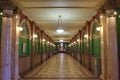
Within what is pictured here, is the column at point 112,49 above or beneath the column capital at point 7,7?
beneath

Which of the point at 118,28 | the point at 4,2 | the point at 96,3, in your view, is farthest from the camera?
the point at 96,3

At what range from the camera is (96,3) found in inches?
333

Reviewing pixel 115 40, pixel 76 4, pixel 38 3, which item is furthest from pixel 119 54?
pixel 38 3

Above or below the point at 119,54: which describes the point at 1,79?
below

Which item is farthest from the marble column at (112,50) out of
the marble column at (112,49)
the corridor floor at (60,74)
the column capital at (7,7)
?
the column capital at (7,7)

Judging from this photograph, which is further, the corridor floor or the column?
the corridor floor

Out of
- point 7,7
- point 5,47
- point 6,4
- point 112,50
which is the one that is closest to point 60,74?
point 112,50

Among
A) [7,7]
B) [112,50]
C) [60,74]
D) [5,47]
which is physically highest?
[7,7]

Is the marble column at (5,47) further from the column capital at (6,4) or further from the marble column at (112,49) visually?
the marble column at (112,49)

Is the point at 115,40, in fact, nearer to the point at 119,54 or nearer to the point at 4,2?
the point at 119,54

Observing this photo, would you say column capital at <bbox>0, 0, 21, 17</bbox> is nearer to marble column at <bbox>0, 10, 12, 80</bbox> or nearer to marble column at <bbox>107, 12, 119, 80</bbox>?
marble column at <bbox>0, 10, 12, 80</bbox>

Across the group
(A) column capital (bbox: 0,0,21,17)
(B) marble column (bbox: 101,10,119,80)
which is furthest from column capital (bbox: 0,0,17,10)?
(B) marble column (bbox: 101,10,119,80)

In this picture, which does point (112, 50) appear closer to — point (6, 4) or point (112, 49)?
point (112, 49)

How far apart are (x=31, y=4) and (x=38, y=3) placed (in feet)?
1.21
